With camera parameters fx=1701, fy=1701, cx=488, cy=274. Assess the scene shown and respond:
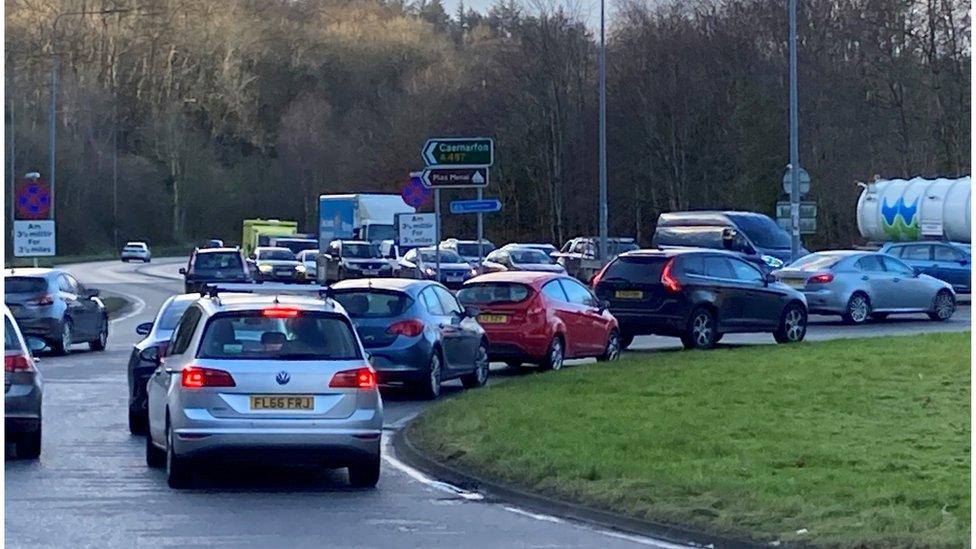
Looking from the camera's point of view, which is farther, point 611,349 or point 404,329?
point 611,349

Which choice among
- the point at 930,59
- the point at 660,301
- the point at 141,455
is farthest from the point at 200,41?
the point at 141,455

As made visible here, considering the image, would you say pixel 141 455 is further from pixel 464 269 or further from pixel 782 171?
pixel 782 171

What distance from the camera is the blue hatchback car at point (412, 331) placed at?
19.5 metres

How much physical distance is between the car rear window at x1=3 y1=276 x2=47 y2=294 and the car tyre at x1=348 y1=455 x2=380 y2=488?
626 inches

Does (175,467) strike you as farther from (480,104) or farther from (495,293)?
(480,104)

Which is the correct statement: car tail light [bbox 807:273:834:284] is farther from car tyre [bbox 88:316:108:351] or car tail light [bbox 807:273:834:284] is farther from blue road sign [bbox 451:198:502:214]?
car tyre [bbox 88:316:108:351]

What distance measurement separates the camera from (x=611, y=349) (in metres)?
24.8

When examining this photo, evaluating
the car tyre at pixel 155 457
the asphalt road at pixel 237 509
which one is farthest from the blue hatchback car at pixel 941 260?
the car tyre at pixel 155 457

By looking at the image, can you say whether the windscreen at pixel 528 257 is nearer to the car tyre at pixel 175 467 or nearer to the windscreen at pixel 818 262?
the windscreen at pixel 818 262

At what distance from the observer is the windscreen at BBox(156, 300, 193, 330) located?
18.3 meters

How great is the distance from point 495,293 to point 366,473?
34.1ft

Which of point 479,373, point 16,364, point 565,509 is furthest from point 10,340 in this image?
point 479,373

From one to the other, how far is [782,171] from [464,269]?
64.2ft

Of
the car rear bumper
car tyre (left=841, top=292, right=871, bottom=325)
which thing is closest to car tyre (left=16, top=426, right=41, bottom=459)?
the car rear bumper
